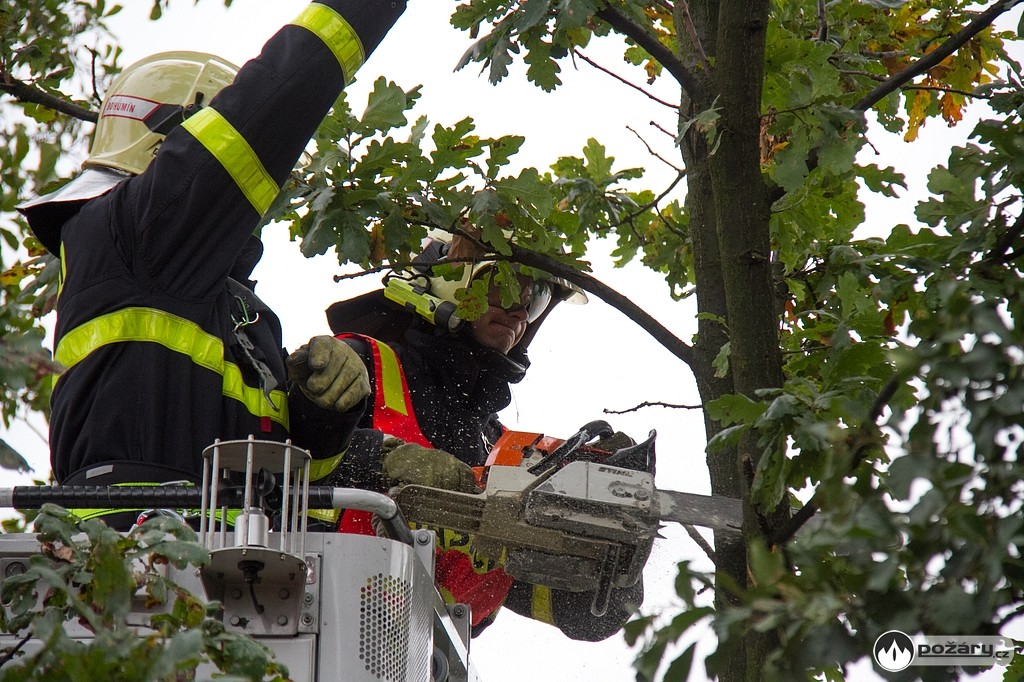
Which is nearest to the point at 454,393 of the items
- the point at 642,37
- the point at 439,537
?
the point at 439,537

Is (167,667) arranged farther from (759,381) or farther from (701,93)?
(701,93)

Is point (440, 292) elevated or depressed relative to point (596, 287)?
elevated

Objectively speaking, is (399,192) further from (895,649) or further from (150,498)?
(895,649)

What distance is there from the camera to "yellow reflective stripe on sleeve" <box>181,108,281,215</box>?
4.01 meters

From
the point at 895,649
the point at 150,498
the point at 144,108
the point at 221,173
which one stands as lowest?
the point at 895,649

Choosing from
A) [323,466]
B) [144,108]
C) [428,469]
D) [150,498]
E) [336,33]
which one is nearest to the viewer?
[150,498]

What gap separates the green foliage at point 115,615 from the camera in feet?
5.71

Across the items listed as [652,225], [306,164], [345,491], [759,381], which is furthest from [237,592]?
[652,225]

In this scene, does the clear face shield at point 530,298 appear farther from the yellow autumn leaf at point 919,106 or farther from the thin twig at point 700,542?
the thin twig at point 700,542

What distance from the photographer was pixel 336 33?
4160 mm

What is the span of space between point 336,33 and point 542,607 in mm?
2585

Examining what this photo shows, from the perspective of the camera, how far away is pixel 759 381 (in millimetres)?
3512

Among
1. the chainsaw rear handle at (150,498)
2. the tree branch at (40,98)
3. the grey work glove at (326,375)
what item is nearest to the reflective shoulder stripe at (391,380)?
the grey work glove at (326,375)

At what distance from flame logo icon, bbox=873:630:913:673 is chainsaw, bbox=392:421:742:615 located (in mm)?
1976
